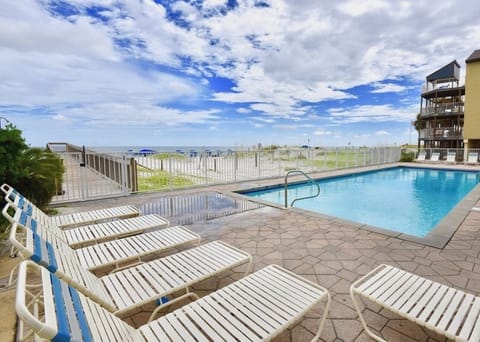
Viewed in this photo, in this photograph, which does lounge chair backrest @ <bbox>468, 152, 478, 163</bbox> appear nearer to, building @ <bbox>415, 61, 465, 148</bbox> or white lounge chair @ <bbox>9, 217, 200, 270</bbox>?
building @ <bbox>415, 61, 465, 148</bbox>

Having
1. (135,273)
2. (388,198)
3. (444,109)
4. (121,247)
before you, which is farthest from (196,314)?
(444,109)

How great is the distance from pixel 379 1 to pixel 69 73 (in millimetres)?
13648

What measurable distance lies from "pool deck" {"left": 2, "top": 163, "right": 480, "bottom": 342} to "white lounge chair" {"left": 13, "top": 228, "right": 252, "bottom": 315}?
318 mm

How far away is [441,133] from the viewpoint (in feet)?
78.4

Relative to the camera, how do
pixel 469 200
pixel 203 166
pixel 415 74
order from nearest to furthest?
pixel 469 200
pixel 203 166
pixel 415 74

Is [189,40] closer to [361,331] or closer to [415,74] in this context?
[361,331]

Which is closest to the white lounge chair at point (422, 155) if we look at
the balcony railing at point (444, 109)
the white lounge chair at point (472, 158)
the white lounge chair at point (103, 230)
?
the white lounge chair at point (472, 158)

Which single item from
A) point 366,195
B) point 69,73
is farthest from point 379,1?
point 69,73

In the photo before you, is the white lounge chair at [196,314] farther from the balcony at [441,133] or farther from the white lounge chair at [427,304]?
the balcony at [441,133]

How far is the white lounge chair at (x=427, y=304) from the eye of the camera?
1.65 metres

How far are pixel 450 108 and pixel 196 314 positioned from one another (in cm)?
3024

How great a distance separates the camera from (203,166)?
8086 millimetres

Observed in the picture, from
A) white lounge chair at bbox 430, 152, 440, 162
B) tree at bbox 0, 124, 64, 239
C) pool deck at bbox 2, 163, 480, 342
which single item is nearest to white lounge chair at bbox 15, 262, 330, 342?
pool deck at bbox 2, 163, 480, 342

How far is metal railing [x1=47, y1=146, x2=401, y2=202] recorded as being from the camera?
6.61 metres
